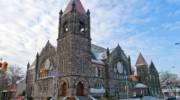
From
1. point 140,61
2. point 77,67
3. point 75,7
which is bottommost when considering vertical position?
point 77,67

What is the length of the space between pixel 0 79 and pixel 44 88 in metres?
22.2

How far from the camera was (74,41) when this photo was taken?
136 ft

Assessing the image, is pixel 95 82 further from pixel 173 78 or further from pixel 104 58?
pixel 173 78

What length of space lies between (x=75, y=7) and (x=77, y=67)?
13.4m

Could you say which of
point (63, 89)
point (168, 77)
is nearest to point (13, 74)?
point (63, 89)

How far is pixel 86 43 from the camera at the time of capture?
4394cm

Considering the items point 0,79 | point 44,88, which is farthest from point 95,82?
point 0,79

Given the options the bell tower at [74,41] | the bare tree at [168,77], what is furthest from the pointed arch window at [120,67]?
the bare tree at [168,77]

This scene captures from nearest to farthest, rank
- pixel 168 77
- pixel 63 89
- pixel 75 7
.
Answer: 1. pixel 63 89
2. pixel 75 7
3. pixel 168 77

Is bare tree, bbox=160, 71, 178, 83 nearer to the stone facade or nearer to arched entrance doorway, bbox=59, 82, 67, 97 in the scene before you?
the stone facade

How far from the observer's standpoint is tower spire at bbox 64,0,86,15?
143 ft

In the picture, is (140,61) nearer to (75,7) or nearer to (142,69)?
(142,69)

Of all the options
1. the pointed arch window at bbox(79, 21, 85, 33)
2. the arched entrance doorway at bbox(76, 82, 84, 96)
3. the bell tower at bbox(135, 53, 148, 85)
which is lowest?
the arched entrance doorway at bbox(76, 82, 84, 96)

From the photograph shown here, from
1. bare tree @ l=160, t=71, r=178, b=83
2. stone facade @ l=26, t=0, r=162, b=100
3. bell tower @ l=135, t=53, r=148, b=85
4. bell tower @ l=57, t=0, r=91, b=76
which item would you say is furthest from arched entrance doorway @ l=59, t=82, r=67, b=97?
bare tree @ l=160, t=71, r=178, b=83
